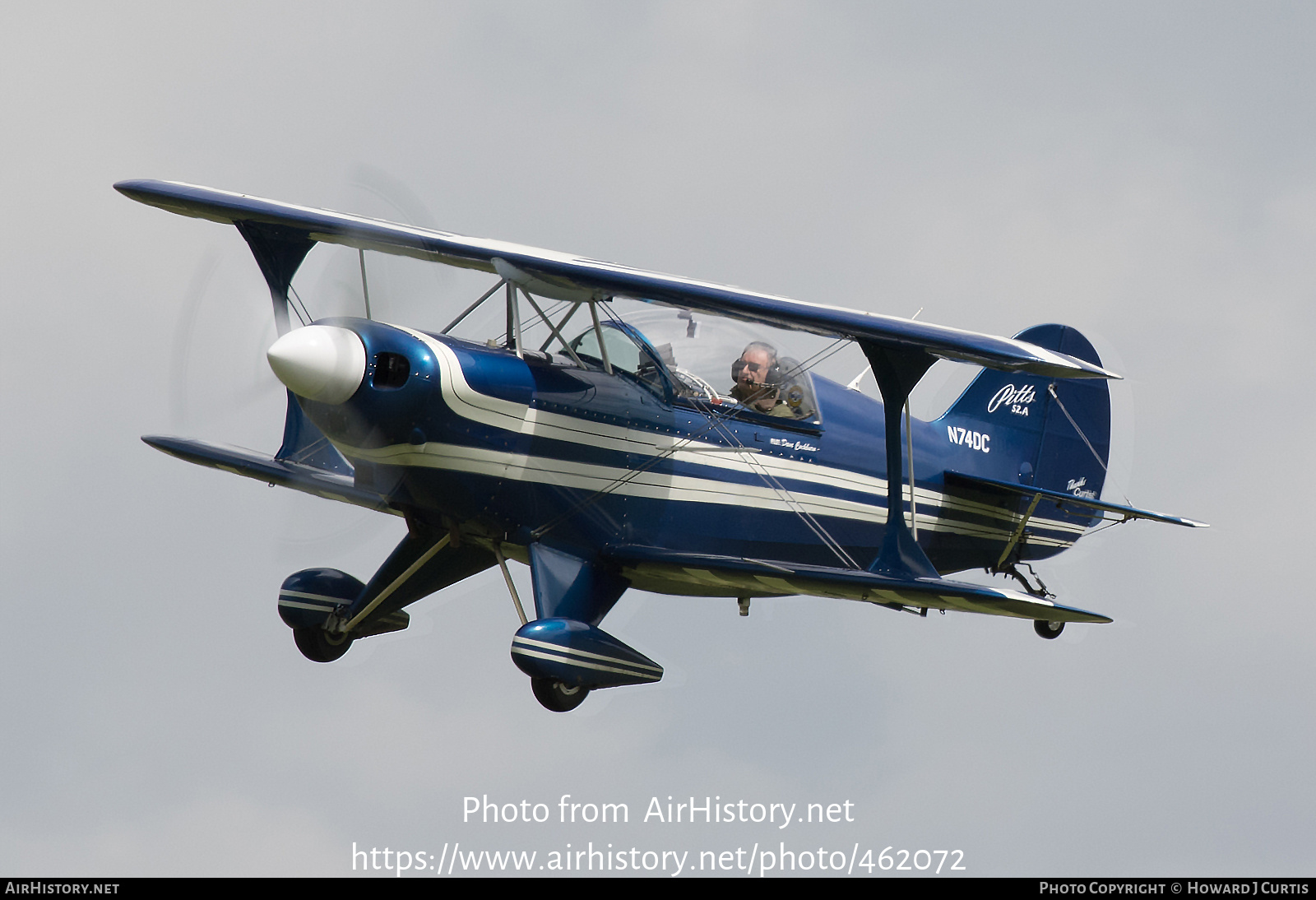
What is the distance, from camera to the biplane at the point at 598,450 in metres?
11.0

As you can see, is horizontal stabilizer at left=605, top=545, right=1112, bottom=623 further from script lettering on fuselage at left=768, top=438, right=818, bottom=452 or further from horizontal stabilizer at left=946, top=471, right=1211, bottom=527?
horizontal stabilizer at left=946, top=471, right=1211, bottom=527

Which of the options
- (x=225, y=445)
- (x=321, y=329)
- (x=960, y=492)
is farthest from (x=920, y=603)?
(x=225, y=445)

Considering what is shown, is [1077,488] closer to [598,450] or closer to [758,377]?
[758,377]

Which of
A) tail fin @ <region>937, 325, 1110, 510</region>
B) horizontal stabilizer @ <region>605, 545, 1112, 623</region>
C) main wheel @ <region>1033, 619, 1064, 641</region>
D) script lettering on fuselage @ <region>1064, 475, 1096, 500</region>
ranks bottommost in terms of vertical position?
horizontal stabilizer @ <region>605, 545, 1112, 623</region>

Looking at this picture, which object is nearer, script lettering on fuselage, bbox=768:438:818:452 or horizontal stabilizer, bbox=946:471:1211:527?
script lettering on fuselage, bbox=768:438:818:452

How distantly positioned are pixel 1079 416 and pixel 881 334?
5.46m

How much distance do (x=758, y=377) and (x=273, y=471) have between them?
12.6 feet

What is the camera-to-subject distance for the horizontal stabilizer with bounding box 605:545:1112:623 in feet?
34.3

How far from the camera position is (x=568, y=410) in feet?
38.3

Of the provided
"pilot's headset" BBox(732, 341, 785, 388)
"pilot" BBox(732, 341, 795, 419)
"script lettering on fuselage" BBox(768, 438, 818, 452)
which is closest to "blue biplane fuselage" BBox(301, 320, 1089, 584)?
"script lettering on fuselage" BBox(768, 438, 818, 452)

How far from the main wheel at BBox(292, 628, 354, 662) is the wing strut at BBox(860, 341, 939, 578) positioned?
447cm

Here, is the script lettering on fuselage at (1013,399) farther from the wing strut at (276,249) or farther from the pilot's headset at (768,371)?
the wing strut at (276,249)

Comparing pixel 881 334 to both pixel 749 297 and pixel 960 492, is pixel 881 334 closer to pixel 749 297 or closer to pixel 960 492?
pixel 749 297

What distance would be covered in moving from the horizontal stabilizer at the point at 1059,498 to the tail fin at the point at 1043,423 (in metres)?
0.29
